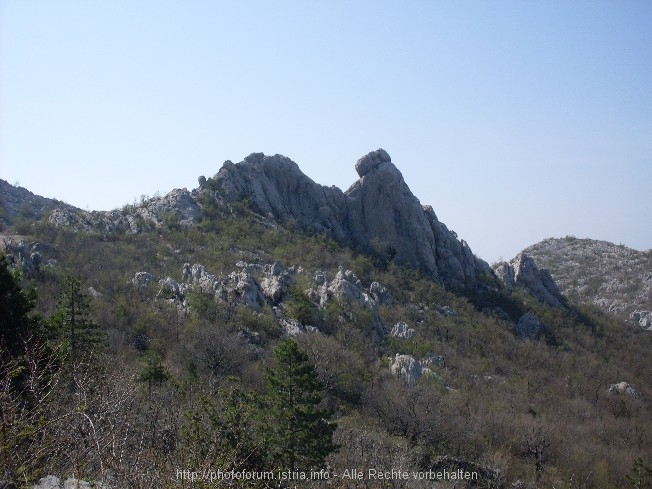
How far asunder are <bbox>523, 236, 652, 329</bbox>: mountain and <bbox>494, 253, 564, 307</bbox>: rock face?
13.1 meters

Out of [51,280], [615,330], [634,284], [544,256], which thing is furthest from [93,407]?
[544,256]

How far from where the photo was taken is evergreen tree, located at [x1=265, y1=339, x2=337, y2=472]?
1662cm

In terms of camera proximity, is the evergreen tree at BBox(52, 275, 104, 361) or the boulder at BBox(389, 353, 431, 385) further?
the boulder at BBox(389, 353, 431, 385)

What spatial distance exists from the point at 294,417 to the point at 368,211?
46.7 m

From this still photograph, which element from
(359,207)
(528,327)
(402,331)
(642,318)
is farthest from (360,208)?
(642,318)

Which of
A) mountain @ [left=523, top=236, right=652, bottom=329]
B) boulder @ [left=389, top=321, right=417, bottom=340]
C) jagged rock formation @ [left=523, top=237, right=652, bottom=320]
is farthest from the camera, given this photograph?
jagged rock formation @ [left=523, top=237, right=652, bottom=320]

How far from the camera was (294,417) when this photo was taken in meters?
17.1

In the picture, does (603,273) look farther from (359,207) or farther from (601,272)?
(359,207)

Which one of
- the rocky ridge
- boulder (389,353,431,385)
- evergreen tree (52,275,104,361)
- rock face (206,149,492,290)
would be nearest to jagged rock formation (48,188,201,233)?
the rocky ridge

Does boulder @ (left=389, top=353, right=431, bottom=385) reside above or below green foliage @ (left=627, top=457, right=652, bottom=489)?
above

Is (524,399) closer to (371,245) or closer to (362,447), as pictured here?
(362,447)

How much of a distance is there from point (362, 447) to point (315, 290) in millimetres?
23572

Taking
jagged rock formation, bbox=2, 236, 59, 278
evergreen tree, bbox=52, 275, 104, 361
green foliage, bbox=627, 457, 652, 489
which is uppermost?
jagged rock formation, bbox=2, 236, 59, 278

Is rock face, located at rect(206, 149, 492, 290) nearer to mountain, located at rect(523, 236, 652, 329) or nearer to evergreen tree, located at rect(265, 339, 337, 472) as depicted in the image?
mountain, located at rect(523, 236, 652, 329)
